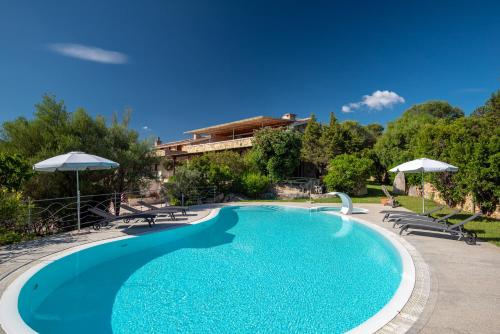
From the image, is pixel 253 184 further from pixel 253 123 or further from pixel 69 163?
pixel 69 163

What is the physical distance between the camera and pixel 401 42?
19.4 metres

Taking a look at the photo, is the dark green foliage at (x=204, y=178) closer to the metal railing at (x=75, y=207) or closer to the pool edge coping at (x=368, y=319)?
the metal railing at (x=75, y=207)

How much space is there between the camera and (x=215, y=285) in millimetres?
5246

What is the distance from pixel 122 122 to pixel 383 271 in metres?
14.4

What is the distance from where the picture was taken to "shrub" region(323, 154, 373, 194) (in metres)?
18.8

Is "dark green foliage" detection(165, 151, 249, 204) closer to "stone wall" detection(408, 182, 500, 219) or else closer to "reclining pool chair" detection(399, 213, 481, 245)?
"reclining pool chair" detection(399, 213, 481, 245)

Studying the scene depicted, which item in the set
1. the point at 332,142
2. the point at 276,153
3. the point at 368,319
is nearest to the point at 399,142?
the point at 332,142

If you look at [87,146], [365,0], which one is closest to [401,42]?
[365,0]

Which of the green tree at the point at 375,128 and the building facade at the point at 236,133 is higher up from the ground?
the green tree at the point at 375,128

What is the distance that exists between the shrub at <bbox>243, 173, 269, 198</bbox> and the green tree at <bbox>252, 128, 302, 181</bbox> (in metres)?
1.37

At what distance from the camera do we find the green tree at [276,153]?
2017 centimetres

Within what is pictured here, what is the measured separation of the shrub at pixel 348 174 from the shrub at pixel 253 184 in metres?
4.98

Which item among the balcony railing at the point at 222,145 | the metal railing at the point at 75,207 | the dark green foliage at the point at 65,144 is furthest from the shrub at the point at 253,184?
the dark green foliage at the point at 65,144

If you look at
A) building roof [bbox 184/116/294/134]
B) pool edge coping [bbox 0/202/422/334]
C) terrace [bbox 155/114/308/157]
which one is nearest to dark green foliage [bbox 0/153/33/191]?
pool edge coping [bbox 0/202/422/334]
